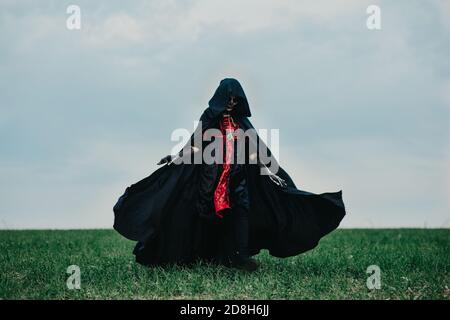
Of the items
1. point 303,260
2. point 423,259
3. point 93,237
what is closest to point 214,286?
point 303,260

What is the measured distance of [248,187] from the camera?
31.9ft

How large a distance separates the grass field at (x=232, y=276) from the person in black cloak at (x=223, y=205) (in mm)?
316

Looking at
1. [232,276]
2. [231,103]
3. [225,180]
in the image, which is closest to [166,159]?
[225,180]

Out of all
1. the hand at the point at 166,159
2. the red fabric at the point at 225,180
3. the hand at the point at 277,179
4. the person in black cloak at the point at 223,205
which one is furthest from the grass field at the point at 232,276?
the hand at the point at 166,159

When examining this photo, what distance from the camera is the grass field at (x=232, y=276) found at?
7.87 m

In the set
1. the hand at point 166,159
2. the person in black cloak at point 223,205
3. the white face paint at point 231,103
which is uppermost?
the white face paint at point 231,103

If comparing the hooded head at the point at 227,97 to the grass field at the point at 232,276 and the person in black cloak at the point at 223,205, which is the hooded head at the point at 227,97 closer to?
the person in black cloak at the point at 223,205

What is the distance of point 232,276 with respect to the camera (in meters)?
8.97

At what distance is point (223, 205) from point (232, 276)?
1007 mm

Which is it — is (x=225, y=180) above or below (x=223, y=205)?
above

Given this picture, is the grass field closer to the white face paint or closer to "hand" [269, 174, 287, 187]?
"hand" [269, 174, 287, 187]

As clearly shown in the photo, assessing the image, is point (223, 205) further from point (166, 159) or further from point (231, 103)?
point (231, 103)
